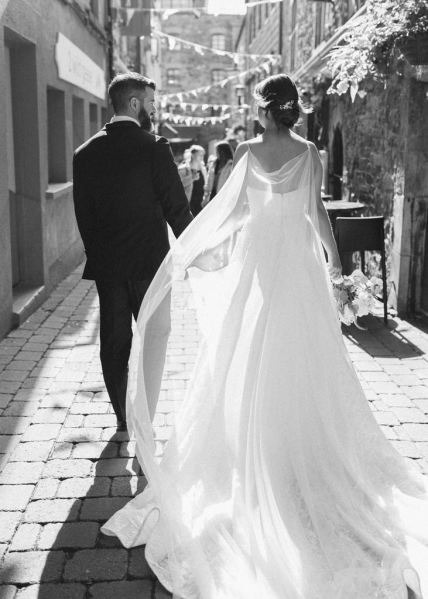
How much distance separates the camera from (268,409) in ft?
10.9

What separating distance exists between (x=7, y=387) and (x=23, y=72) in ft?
13.0

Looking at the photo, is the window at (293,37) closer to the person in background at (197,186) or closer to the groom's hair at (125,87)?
the person in background at (197,186)

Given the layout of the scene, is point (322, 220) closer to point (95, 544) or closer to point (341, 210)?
point (95, 544)

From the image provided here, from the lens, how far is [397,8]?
20.8 feet

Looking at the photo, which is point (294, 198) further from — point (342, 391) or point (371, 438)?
point (371, 438)

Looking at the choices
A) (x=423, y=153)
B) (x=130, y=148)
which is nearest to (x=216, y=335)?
(x=130, y=148)

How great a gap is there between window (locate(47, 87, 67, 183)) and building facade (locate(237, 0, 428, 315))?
11.8 feet

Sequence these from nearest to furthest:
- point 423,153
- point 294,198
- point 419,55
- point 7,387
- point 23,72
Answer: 1. point 294,198
2. point 7,387
3. point 419,55
4. point 423,153
5. point 23,72

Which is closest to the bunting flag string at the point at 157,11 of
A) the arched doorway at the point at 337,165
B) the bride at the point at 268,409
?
the arched doorway at the point at 337,165

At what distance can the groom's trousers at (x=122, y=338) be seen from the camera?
13.6 ft

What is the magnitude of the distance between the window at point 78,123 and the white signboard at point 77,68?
0.30m

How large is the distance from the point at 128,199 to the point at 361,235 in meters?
3.93

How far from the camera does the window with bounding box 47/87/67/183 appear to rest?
33.3 ft

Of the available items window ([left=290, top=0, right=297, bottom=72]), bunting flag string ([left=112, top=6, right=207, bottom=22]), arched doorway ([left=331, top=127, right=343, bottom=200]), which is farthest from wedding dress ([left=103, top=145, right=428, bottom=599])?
window ([left=290, top=0, right=297, bottom=72])
